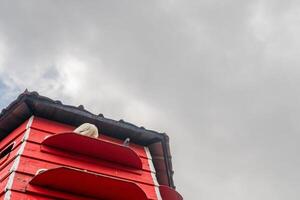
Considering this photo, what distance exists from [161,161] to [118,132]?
1.43 m

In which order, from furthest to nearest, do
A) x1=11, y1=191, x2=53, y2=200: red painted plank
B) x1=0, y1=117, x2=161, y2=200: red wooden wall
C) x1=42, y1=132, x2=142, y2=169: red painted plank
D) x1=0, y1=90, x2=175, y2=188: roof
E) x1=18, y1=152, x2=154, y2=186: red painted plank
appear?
x1=0, y1=90, x2=175, y2=188: roof
x1=42, y1=132, x2=142, y2=169: red painted plank
x1=18, y1=152, x2=154, y2=186: red painted plank
x1=0, y1=117, x2=161, y2=200: red wooden wall
x1=11, y1=191, x2=53, y2=200: red painted plank

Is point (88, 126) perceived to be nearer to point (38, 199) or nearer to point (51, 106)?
point (51, 106)

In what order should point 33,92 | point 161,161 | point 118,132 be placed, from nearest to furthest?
point 33,92, point 118,132, point 161,161

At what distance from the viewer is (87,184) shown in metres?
5.37

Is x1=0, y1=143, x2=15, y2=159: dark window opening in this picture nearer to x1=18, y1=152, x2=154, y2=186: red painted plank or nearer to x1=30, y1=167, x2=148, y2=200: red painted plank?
x1=18, y1=152, x2=154, y2=186: red painted plank

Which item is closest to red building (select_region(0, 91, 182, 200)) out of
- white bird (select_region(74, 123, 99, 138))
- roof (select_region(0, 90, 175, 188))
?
roof (select_region(0, 90, 175, 188))

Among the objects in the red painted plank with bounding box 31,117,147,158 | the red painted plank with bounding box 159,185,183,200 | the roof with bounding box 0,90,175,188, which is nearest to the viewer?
the red painted plank with bounding box 31,117,147,158

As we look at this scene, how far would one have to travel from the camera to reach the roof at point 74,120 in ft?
23.2

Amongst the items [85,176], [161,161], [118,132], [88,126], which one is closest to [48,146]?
[88,126]

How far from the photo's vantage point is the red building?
5203 millimetres

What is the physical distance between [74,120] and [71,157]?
1330mm

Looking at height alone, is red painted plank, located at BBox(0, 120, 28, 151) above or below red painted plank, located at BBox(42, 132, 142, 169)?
above

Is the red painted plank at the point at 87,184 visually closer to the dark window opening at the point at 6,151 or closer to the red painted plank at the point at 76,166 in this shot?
the red painted plank at the point at 76,166

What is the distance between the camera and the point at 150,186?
666 cm
